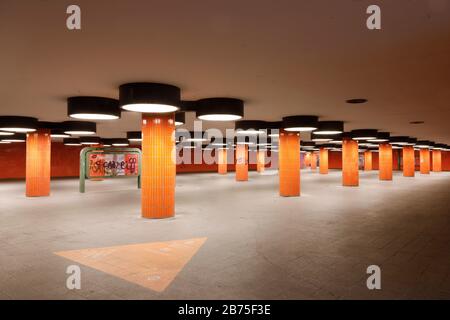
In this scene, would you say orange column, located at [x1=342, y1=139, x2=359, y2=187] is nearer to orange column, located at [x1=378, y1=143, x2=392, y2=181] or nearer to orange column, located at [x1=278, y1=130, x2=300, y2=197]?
orange column, located at [x1=378, y1=143, x2=392, y2=181]

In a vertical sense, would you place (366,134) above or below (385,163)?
above

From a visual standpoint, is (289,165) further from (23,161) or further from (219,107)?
(23,161)

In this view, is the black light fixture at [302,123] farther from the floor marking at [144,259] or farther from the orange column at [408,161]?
the orange column at [408,161]

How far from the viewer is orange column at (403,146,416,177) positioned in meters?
38.8

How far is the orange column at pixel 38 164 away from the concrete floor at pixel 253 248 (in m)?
4.79

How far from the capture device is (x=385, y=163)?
33250 mm

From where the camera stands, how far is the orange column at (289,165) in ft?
64.1

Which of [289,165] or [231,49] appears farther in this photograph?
[289,165]

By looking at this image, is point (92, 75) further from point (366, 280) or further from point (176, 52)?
point (366, 280)

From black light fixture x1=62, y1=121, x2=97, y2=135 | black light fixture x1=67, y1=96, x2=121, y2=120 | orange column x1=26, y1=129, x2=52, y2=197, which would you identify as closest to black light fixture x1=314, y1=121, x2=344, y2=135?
black light fixture x1=67, y1=96, x2=121, y2=120

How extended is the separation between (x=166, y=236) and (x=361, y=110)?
11265 millimetres

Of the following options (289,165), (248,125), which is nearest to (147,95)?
(248,125)

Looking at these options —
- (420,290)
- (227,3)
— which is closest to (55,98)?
(227,3)

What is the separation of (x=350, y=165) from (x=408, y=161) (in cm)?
1739
